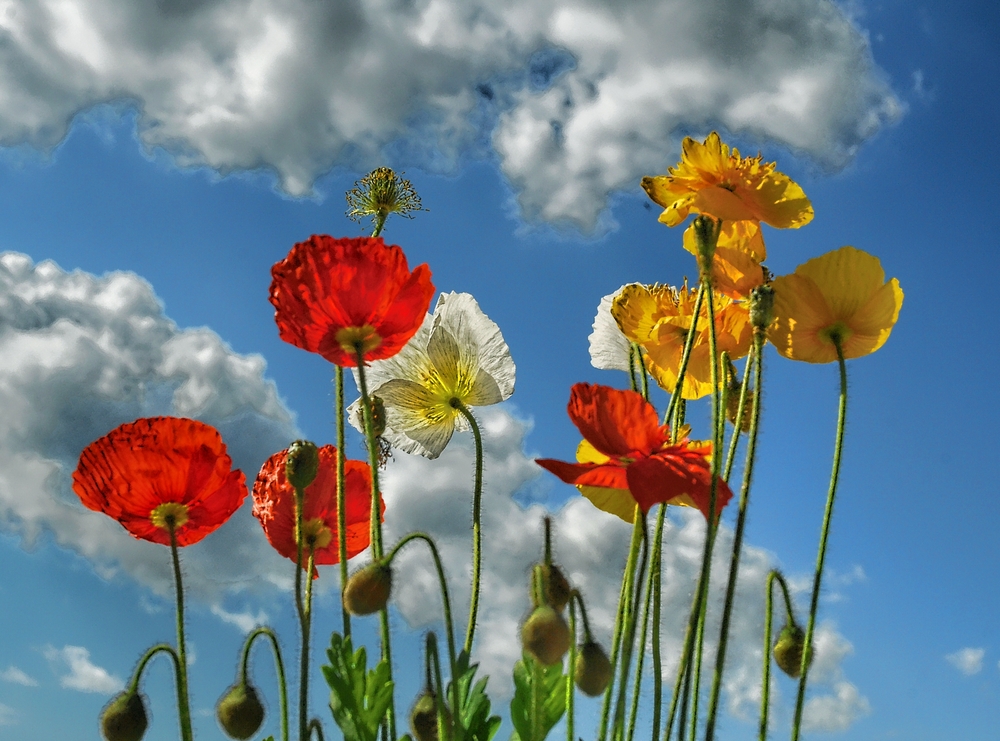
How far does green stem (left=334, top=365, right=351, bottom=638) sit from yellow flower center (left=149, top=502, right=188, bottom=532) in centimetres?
30

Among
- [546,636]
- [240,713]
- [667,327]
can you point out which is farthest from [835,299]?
[240,713]

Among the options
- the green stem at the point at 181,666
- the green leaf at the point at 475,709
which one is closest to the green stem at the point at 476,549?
the green leaf at the point at 475,709

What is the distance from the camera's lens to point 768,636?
151 cm

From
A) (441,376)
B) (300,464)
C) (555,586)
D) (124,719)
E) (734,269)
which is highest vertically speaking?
(734,269)

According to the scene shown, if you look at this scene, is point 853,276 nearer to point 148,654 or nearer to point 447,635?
point 447,635

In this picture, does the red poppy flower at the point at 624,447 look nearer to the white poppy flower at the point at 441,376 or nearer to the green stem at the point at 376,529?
the green stem at the point at 376,529

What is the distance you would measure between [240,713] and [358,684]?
189mm

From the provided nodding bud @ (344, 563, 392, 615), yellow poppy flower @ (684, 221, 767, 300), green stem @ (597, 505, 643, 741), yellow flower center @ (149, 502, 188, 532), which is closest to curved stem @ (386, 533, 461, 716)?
nodding bud @ (344, 563, 392, 615)

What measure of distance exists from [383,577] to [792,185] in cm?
100

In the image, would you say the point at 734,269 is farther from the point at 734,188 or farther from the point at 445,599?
the point at 445,599

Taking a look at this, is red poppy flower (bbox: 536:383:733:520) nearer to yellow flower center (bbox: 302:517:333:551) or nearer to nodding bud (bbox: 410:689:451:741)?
nodding bud (bbox: 410:689:451:741)

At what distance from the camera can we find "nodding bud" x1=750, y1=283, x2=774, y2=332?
133cm

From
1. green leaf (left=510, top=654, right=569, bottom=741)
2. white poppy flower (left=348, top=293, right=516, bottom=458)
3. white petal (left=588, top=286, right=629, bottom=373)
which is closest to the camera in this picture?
green leaf (left=510, top=654, right=569, bottom=741)

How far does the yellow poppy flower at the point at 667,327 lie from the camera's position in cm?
166
